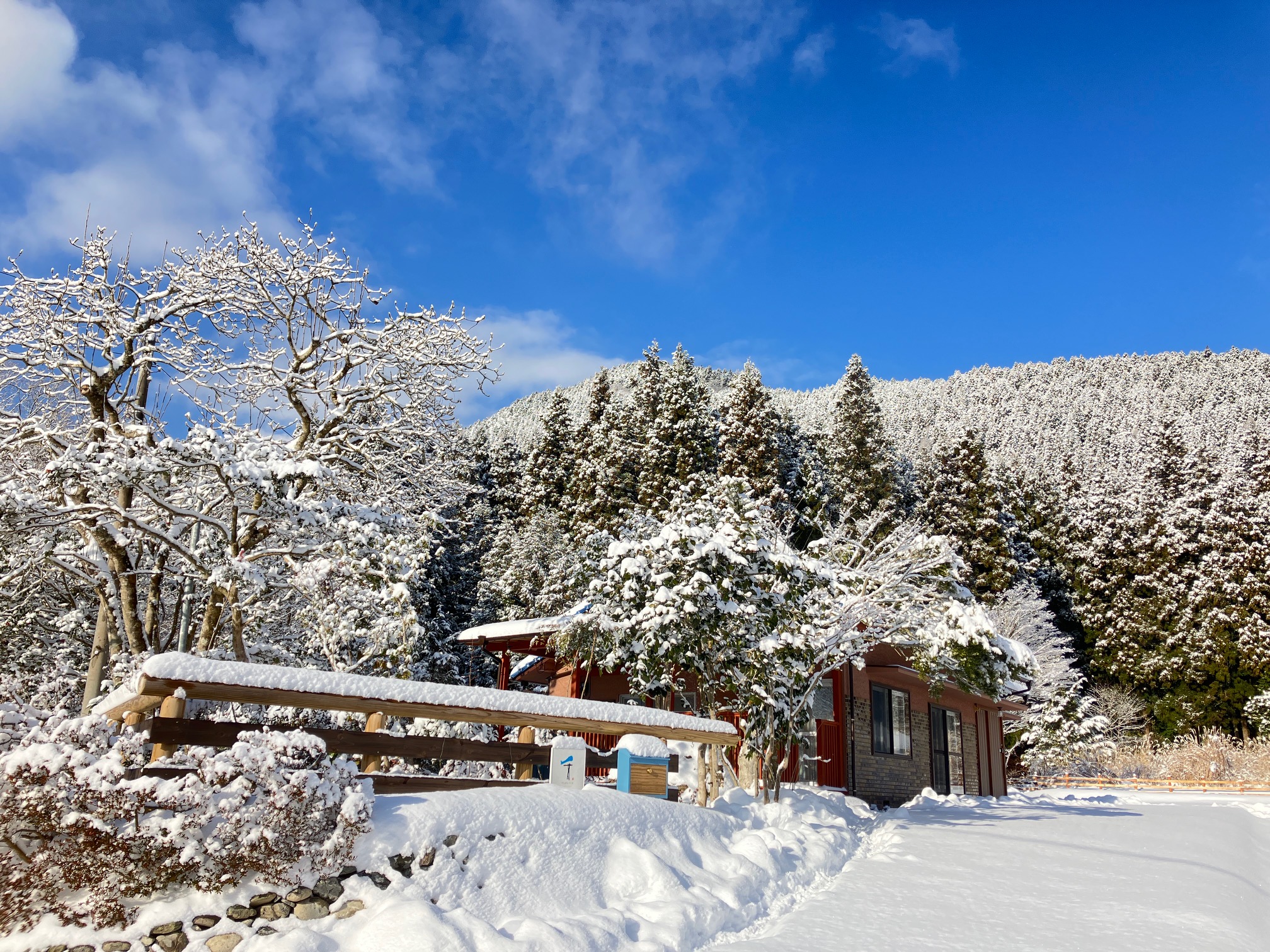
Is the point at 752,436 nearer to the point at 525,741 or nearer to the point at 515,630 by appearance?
the point at 515,630

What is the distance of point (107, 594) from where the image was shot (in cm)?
1252

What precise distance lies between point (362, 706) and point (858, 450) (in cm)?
4016

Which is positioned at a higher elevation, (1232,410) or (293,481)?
(1232,410)

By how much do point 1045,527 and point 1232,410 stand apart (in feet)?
105

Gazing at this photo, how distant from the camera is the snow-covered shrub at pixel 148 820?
4754 mm

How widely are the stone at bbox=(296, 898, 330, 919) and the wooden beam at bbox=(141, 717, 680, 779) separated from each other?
1157 millimetres

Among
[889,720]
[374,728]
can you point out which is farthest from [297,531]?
[889,720]

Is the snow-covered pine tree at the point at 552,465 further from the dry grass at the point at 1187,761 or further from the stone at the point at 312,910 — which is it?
the stone at the point at 312,910

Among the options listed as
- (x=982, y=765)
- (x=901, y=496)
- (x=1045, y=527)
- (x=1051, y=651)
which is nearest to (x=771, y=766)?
(x=982, y=765)

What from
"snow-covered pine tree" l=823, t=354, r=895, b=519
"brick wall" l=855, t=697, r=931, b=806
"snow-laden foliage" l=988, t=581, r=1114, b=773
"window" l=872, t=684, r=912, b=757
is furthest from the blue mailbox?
"snow-covered pine tree" l=823, t=354, r=895, b=519

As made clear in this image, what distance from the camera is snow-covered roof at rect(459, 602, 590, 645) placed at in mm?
16641

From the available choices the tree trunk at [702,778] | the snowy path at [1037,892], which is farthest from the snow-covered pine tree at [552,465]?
the tree trunk at [702,778]

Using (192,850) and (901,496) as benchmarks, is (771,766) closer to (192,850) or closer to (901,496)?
(192,850)

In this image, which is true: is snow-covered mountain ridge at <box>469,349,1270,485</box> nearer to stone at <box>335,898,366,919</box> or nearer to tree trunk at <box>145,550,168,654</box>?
tree trunk at <box>145,550,168,654</box>
